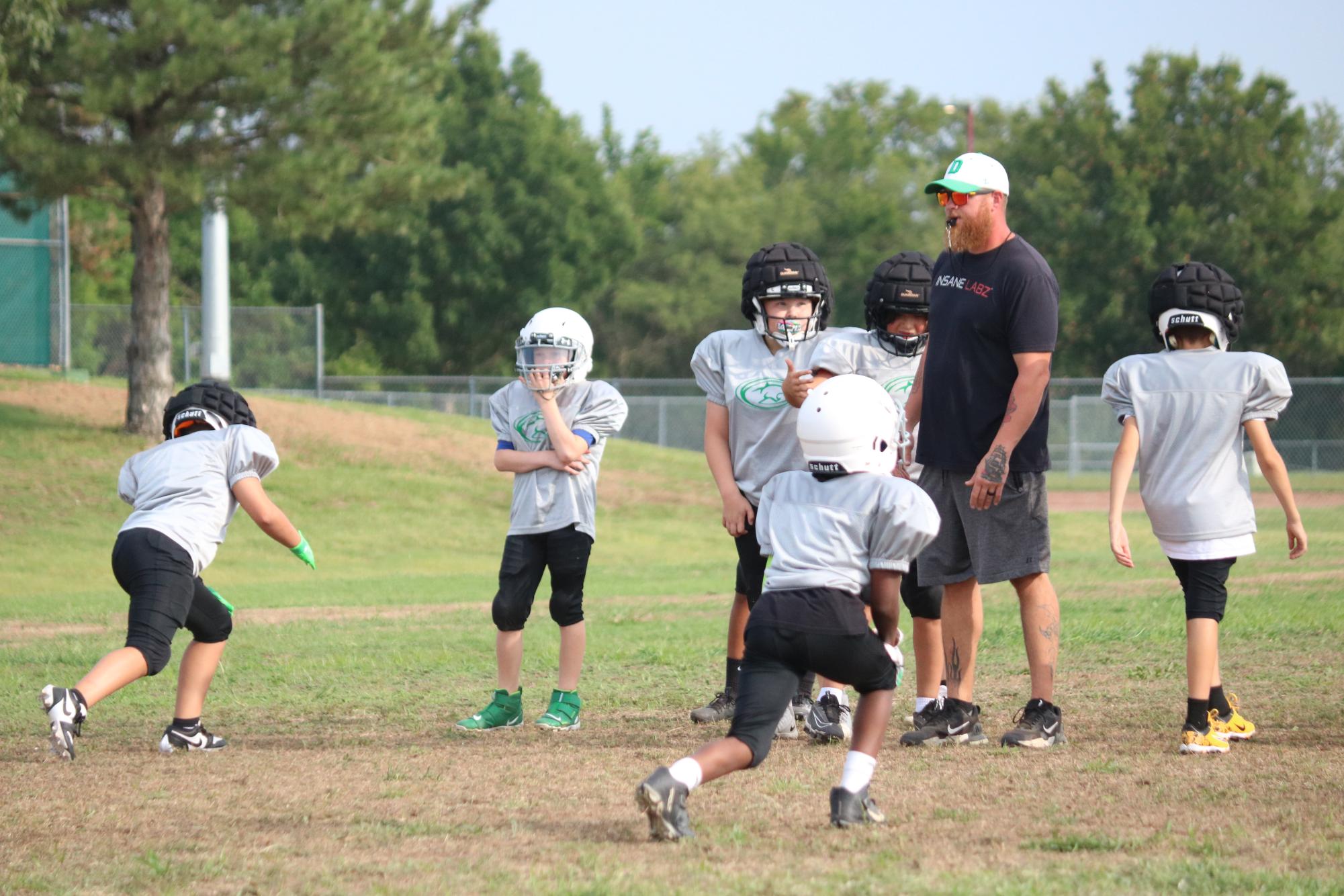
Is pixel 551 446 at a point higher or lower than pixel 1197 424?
lower

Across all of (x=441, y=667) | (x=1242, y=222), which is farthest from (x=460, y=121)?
(x=441, y=667)

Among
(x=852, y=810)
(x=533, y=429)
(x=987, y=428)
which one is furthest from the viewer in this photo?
(x=533, y=429)

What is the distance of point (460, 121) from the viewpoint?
4672 cm

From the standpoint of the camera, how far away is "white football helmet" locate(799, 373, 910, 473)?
4.83m

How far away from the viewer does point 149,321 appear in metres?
22.0

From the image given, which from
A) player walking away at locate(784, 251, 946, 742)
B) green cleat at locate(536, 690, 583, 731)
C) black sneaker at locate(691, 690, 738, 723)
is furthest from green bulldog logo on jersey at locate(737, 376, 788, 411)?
green cleat at locate(536, 690, 583, 731)

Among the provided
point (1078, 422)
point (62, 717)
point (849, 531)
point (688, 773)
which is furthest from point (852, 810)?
point (1078, 422)

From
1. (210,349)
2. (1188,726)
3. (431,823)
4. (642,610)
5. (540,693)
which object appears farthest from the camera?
(210,349)

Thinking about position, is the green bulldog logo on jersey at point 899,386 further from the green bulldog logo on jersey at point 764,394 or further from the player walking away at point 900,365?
the green bulldog logo on jersey at point 764,394

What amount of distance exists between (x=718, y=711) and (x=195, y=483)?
8.29 ft

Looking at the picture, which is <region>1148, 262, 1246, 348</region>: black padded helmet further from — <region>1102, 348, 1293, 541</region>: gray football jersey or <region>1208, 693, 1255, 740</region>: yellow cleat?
<region>1208, 693, 1255, 740</region>: yellow cleat

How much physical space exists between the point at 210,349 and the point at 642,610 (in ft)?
49.6

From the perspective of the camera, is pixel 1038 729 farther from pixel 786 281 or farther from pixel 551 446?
pixel 551 446

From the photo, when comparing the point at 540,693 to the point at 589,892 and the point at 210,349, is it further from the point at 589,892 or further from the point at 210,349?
the point at 210,349
